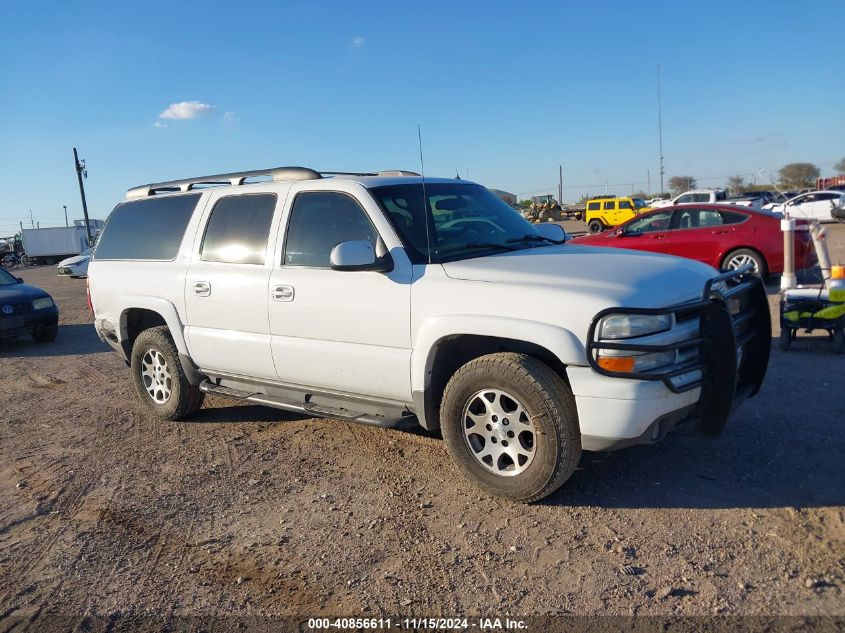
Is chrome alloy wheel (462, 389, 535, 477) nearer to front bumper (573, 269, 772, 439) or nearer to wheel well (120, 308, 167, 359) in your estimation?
front bumper (573, 269, 772, 439)

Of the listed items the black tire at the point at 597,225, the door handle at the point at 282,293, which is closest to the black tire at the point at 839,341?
the door handle at the point at 282,293

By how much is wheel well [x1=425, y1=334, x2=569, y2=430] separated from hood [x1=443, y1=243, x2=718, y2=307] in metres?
0.39

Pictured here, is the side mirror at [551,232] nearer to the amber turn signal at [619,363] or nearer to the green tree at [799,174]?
the amber turn signal at [619,363]

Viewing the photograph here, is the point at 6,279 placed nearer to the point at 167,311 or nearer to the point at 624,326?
the point at 167,311

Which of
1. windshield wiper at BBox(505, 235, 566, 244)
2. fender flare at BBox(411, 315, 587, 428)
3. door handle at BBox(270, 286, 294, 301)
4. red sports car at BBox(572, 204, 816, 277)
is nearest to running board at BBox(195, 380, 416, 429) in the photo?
fender flare at BBox(411, 315, 587, 428)

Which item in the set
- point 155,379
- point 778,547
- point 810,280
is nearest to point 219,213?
point 155,379

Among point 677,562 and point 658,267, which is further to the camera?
point 658,267

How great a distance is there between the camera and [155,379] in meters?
6.17

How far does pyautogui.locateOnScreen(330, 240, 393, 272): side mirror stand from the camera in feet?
13.6

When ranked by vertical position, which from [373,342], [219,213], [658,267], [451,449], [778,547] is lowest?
[778,547]

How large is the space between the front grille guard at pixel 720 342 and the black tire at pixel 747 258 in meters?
7.67

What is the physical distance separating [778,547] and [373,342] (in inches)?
99.2

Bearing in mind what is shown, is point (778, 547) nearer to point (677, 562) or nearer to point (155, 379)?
point (677, 562)

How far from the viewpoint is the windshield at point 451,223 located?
446 cm
